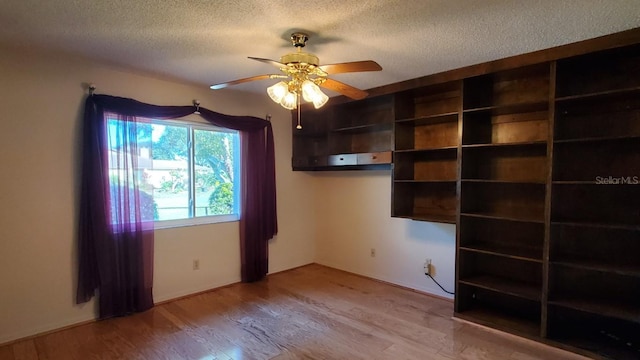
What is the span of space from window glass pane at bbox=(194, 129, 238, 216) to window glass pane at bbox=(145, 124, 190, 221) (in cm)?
13

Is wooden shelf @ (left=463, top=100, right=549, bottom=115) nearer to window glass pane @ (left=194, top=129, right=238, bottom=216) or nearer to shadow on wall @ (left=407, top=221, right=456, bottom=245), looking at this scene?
shadow on wall @ (left=407, top=221, right=456, bottom=245)

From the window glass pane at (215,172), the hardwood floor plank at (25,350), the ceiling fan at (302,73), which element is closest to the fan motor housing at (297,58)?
the ceiling fan at (302,73)

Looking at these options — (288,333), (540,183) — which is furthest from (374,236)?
(540,183)

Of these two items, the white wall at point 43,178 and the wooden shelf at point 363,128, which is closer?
the white wall at point 43,178

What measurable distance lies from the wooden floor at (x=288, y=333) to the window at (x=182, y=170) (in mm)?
948

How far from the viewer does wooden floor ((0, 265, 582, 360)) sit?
2438 mm

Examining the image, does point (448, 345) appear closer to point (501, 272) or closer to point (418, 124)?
point (501, 272)

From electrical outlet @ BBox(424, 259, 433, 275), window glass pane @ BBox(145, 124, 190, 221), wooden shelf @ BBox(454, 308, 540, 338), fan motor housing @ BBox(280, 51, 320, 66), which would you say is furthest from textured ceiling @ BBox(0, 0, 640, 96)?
wooden shelf @ BBox(454, 308, 540, 338)

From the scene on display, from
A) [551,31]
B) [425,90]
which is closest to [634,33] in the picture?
[551,31]

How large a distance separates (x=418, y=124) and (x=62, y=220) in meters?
3.55

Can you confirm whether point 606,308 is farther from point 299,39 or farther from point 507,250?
point 299,39

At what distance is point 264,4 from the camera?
6.01 ft

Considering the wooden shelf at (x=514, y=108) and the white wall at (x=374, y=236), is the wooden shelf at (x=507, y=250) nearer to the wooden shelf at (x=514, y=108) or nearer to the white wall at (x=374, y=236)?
the white wall at (x=374, y=236)

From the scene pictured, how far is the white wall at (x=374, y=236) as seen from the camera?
358 centimetres
